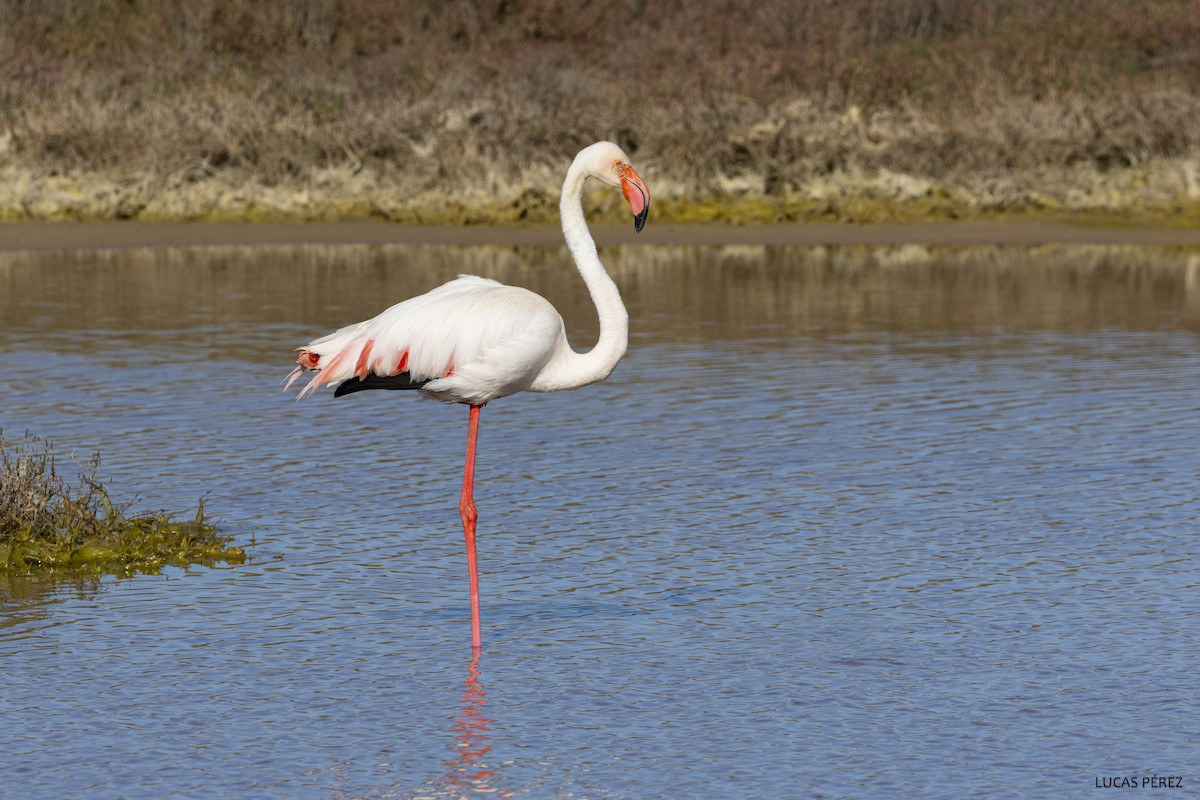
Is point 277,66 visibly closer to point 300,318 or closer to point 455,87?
point 455,87

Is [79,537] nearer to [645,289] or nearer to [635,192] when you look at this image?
[635,192]

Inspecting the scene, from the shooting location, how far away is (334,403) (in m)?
13.5

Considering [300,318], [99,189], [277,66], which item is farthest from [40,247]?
[277,66]

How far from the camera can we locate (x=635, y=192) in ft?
25.5

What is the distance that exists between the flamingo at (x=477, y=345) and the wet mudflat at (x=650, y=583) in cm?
79

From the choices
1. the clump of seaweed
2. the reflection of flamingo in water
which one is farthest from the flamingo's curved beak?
the clump of seaweed

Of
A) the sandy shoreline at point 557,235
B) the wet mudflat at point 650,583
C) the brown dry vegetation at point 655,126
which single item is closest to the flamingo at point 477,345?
the wet mudflat at point 650,583

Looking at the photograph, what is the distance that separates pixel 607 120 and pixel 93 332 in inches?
554

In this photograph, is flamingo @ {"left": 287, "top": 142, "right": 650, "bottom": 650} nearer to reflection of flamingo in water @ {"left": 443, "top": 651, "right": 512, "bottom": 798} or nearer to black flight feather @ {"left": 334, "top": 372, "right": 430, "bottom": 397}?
black flight feather @ {"left": 334, "top": 372, "right": 430, "bottom": 397}

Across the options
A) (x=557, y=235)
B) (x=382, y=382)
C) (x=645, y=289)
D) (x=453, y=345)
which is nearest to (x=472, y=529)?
(x=382, y=382)

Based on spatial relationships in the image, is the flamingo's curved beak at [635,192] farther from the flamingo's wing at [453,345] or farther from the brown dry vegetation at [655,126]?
the brown dry vegetation at [655,126]

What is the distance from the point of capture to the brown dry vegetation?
2809cm

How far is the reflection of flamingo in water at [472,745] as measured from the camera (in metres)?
5.87

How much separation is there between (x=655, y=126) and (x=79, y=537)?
2124 cm
